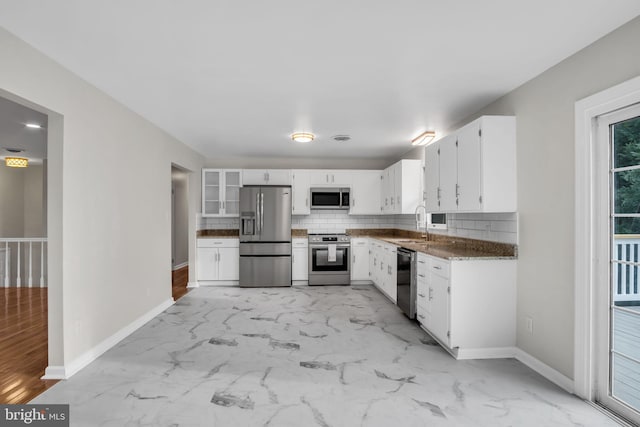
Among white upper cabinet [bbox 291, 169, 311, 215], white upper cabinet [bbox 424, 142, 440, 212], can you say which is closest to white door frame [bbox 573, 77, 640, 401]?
white upper cabinet [bbox 424, 142, 440, 212]

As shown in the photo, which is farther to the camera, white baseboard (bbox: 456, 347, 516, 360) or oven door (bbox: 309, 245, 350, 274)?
oven door (bbox: 309, 245, 350, 274)

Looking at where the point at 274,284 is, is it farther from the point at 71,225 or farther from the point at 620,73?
the point at 620,73

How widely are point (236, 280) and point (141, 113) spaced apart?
3.41 meters

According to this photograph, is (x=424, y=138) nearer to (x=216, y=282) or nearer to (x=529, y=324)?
(x=529, y=324)

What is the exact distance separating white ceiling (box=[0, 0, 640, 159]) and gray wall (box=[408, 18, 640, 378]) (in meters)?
0.15

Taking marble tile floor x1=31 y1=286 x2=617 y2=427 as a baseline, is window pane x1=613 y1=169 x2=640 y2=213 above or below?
above

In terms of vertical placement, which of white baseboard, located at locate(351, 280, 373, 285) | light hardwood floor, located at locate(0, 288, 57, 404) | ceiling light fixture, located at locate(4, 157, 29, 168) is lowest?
white baseboard, located at locate(351, 280, 373, 285)

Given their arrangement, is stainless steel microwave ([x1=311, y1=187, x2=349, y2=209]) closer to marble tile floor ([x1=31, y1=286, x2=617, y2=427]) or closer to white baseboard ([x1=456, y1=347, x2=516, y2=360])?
marble tile floor ([x1=31, y1=286, x2=617, y2=427])

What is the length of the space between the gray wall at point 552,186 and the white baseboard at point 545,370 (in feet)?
0.14

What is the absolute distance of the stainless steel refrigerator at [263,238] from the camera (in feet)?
20.2

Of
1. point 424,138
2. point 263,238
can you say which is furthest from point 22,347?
point 424,138

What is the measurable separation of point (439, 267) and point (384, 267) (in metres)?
2.12

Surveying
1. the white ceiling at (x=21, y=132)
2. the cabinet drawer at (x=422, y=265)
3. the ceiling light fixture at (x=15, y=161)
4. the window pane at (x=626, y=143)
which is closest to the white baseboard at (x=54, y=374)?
the white ceiling at (x=21, y=132)

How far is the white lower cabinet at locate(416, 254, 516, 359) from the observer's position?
311 centimetres
